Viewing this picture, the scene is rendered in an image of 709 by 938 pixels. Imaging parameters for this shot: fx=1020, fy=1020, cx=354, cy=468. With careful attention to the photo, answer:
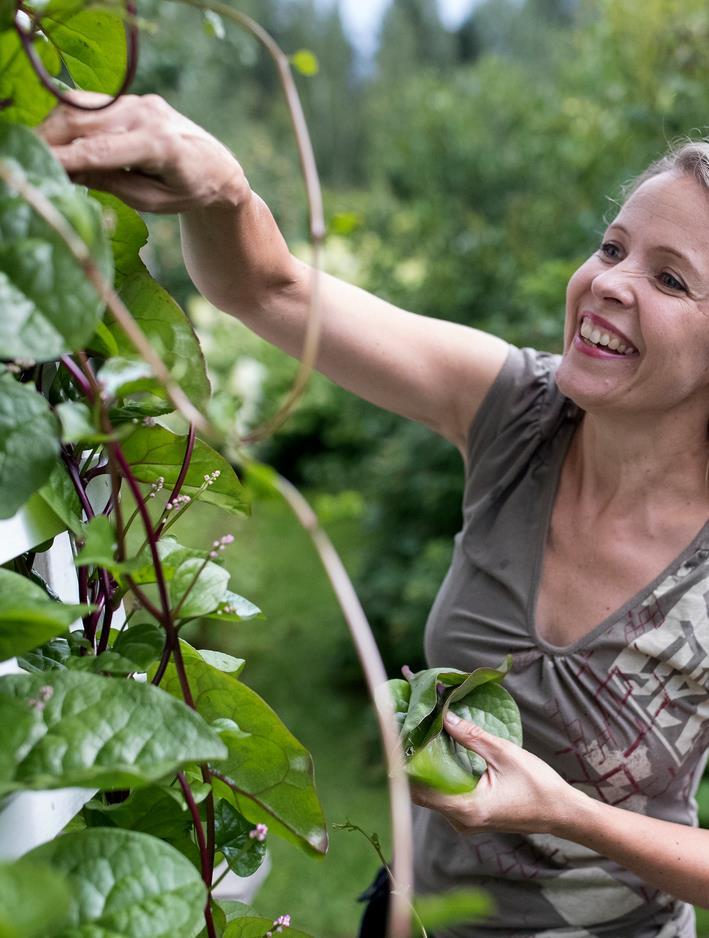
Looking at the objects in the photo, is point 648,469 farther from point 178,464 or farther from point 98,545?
point 98,545

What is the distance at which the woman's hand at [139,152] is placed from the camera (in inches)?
21.9

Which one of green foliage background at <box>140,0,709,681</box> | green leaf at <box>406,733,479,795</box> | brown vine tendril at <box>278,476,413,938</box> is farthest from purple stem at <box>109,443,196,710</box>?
green foliage background at <box>140,0,709,681</box>

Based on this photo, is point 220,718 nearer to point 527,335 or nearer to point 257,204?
point 257,204

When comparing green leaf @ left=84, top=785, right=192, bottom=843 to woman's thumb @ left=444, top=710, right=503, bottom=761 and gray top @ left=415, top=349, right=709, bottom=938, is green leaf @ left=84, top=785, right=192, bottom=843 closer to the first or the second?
woman's thumb @ left=444, top=710, right=503, bottom=761

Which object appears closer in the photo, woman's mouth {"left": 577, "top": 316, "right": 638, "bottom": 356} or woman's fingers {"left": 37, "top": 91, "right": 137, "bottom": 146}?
woman's fingers {"left": 37, "top": 91, "right": 137, "bottom": 146}

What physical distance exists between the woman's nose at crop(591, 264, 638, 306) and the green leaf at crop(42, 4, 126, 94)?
643 mm

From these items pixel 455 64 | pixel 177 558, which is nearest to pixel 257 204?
pixel 177 558

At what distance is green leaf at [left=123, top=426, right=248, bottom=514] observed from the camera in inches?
26.3

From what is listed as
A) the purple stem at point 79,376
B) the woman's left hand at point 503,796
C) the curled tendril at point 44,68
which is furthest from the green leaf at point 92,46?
the woman's left hand at point 503,796

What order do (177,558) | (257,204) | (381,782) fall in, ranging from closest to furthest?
(177,558), (257,204), (381,782)

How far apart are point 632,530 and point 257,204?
2.20ft

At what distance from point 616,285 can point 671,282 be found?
2.5 inches

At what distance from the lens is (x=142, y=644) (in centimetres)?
59

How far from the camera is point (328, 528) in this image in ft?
18.5
